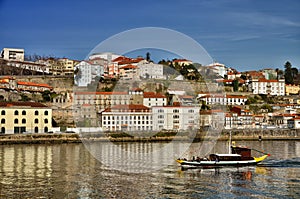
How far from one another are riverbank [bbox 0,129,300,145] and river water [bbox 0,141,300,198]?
14040 millimetres

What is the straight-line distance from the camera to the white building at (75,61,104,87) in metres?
59.3

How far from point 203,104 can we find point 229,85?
15092 millimetres

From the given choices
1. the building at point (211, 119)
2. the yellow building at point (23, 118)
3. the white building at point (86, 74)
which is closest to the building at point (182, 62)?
the white building at point (86, 74)

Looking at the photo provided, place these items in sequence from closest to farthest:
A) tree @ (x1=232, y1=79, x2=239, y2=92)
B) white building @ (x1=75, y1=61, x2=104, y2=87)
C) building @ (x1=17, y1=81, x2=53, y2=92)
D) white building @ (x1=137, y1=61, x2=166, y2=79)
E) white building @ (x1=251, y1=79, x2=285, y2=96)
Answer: building @ (x1=17, y1=81, x2=53, y2=92) → white building @ (x1=75, y1=61, x2=104, y2=87) → white building @ (x1=137, y1=61, x2=166, y2=79) → tree @ (x1=232, y1=79, x2=239, y2=92) → white building @ (x1=251, y1=79, x2=285, y2=96)

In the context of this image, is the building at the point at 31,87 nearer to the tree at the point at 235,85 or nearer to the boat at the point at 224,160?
the tree at the point at 235,85

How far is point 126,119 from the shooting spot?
44188 millimetres

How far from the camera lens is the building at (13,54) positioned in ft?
249

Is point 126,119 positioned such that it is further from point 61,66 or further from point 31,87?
point 61,66

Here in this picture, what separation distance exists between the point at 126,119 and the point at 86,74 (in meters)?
17.8

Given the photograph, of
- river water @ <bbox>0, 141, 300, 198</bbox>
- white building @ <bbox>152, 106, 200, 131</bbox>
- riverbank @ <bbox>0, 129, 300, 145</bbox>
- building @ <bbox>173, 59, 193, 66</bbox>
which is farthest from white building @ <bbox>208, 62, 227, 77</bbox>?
river water @ <bbox>0, 141, 300, 198</bbox>

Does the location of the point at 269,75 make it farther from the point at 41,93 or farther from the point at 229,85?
the point at 41,93

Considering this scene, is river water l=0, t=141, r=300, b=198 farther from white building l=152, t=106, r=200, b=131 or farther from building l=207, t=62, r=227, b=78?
building l=207, t=62, r=227, b=78

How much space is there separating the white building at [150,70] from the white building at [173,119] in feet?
57.7

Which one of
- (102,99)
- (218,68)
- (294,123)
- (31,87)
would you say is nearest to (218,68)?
(218,68)
